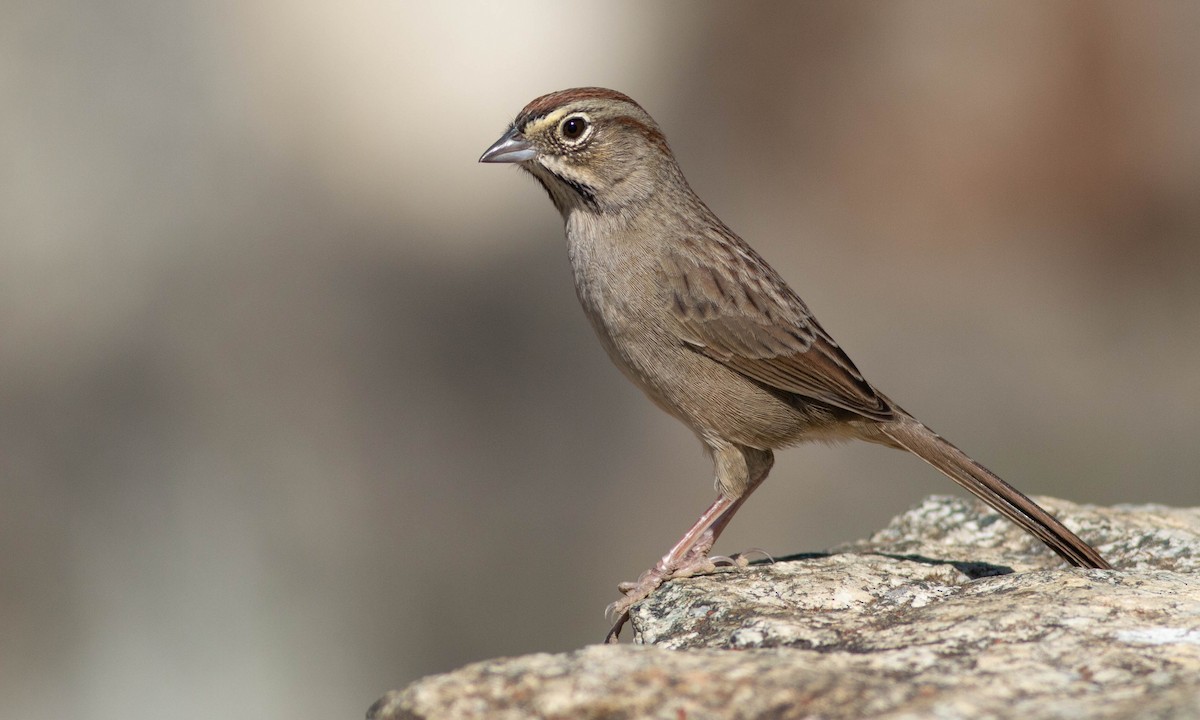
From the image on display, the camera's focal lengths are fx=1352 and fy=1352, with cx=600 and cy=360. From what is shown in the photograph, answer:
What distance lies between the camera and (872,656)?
3139mm

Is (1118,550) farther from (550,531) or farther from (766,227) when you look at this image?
(766,227)

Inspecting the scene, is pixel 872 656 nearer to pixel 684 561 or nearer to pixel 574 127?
pixel 684 561

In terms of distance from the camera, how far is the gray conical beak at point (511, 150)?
5324 mm

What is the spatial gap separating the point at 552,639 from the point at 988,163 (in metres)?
5.85

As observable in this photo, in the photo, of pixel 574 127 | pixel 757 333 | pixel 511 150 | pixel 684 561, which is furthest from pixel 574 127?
pixel 684 561

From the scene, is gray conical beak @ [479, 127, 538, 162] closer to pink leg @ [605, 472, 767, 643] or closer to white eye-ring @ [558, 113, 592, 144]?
white eye-ring @ [558, 113, 592, 144]

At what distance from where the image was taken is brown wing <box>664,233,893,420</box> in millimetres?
5246

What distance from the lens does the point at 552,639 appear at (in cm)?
874

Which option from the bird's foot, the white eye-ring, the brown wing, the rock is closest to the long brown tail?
the brown wing

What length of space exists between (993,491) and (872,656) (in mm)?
1934

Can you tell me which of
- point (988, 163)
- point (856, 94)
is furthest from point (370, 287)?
point (988, 163)

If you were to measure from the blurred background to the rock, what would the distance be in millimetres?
4938

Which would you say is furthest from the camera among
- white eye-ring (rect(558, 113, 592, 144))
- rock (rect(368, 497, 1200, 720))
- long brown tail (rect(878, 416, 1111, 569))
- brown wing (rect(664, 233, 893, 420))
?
white eye-ring (rect(558, 113, 592, 144))

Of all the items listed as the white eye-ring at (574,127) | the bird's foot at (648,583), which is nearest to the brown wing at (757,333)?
the white eye-ring at (574,127)
